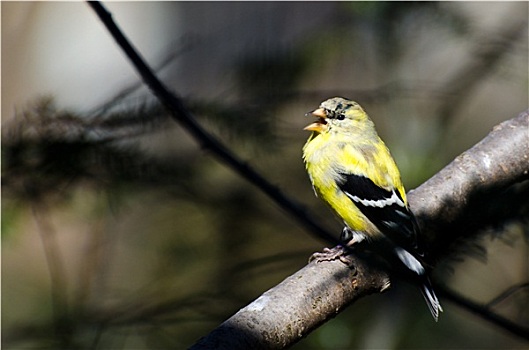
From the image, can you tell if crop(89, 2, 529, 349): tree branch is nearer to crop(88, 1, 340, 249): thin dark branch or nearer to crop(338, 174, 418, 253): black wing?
crop(88, 1, 340, 249): thin dark branch

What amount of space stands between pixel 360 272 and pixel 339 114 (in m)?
1.16

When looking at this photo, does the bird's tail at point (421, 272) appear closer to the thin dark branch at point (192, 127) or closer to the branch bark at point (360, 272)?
the branch bark at point (360, 272)

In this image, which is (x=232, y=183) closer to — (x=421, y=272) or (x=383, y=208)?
(x=383, y=208)

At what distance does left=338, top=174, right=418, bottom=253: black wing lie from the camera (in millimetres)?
2068

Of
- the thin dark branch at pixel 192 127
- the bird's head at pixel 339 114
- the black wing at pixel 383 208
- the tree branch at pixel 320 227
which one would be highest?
the thin dark branch at pixel 192 127

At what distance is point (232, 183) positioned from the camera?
2.82m

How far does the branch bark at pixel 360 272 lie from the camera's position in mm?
1198

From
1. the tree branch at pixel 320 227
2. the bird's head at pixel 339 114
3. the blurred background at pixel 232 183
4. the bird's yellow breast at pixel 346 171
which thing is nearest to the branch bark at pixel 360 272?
Result: the tree branch at pixel 320 227

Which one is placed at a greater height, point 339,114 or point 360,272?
point 339,114

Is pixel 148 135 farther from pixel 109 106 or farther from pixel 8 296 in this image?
pixel 8 296

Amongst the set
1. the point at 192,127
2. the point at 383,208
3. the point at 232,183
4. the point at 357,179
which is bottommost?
the point at 383,208

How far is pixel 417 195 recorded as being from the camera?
186 centimetres

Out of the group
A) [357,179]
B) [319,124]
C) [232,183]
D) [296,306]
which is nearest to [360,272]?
[296,306]

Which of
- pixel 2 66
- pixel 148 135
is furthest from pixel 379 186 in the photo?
pixel 2 66
